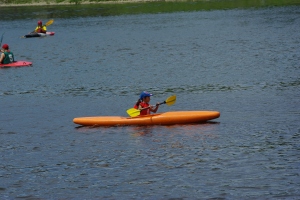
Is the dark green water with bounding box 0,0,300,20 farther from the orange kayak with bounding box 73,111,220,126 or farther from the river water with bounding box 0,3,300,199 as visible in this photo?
the orange kayak with bounding box 73,111,220,126

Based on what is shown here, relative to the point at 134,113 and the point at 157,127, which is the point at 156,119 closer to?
the point at 157,127

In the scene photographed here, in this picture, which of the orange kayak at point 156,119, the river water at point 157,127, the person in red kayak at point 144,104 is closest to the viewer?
the river water at point 157,127

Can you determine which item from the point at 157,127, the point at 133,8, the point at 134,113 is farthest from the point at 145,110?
the point at 133,8

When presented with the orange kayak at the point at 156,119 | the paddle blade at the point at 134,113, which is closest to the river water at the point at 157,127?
the orange kayak at the point at 156,119

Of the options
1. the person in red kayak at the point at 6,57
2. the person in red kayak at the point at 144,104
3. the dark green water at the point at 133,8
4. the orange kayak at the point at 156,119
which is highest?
the person in red kayak at the point at 144,104

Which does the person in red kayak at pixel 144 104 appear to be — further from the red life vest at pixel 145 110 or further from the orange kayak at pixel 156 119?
the orange kayak at pixel 156 119

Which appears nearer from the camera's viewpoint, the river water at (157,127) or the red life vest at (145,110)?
the river water at (157,127)

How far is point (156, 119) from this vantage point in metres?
27.7

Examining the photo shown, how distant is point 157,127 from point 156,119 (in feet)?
1.11

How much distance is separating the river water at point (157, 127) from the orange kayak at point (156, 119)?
0.95 feet

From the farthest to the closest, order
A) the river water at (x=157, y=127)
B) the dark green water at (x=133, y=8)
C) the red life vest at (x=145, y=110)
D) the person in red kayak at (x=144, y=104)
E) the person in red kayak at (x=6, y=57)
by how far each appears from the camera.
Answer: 1. the dark green water at (x=133, y=8)
2. the person in red kayak at (x=6, y=57)
3. the red life vest at (x=145, y=110)
4. the person in red kayak at (x=144, y=104)
5. the river water at (x=157, y=127)

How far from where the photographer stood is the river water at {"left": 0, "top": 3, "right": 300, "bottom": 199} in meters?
20.6

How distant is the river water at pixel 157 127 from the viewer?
20.6 meters

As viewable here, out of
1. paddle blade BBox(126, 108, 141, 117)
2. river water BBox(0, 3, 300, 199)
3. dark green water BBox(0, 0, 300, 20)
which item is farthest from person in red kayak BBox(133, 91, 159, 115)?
dark green water BBox(0, 0, 300, 20)
